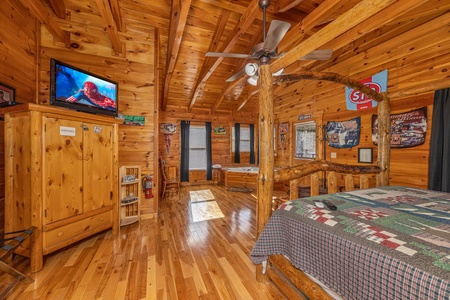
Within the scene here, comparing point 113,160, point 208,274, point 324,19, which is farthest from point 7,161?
point 324,19

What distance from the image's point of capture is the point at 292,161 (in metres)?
5.52

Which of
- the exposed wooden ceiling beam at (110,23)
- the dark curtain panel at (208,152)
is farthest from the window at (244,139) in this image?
the exposed wooden ceiling beam at (110,23)

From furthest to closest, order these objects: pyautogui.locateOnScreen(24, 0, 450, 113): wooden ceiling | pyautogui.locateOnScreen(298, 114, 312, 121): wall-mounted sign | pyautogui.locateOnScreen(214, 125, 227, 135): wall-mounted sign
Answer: pyautogui.locateOnScreen(214, 125, 227, 135): wall-mounted sign
pyautogui.locateOnScreen(298, 114, 312, 121): wall-mounted sign
pyautogui.locateOnScreen(24, 0, 450, 113): wooden ceiling

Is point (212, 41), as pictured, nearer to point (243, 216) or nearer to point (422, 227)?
point (243, 216)

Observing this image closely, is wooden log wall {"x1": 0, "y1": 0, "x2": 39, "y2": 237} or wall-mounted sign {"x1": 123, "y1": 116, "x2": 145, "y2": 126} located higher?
wooden log wall {"x1": 0, "y1": 0, "x2": 39, "y2": 237}

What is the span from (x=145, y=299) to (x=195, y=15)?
13.3ft

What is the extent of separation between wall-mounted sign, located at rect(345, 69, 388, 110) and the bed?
2.31 m

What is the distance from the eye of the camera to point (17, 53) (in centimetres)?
232

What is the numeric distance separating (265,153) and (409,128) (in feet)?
8.88

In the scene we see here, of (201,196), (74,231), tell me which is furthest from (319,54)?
(201,196)

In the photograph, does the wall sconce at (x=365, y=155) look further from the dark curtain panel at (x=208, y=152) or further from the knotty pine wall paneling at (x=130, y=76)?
the dark curtain panel at (x=208, y=152)

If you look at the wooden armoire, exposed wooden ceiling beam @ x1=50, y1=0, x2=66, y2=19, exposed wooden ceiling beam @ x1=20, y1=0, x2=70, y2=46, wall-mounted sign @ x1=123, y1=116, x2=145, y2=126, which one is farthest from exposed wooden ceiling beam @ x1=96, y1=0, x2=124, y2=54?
the wooden armoire

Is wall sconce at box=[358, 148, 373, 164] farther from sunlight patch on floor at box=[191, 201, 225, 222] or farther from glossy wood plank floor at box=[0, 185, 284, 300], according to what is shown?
sunlight patch on floor at box=[191, 201, 225, 222]

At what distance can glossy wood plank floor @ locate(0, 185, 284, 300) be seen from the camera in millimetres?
1605
